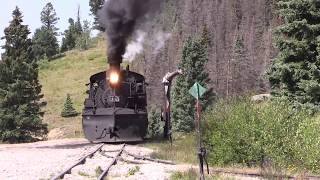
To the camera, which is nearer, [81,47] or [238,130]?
[238,130]

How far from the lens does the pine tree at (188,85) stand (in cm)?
4609

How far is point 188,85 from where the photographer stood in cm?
4775

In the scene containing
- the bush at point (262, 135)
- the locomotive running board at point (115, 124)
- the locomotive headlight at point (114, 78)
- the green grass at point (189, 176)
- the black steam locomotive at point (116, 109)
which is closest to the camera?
the green grass at point (189, 176)

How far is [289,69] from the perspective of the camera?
19812 mm

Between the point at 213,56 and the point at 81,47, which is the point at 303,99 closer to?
the point at 213,56

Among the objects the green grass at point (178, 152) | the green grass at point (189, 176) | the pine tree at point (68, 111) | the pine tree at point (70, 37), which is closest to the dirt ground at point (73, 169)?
the green grass at point (189, 176)

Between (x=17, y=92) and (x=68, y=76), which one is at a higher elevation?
(x=68, y=76)

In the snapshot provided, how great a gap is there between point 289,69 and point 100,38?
132 m

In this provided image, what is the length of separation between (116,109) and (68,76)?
9162cm

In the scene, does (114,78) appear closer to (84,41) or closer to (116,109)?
(116,109)

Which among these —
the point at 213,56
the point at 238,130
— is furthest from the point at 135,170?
the point at 213,56

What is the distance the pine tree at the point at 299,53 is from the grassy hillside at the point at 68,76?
62.4 m

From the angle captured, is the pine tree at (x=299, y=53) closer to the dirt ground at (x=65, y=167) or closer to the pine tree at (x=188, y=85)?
the dirt ground at (x=65, y=167)

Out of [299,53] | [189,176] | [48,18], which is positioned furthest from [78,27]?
[189,176]
